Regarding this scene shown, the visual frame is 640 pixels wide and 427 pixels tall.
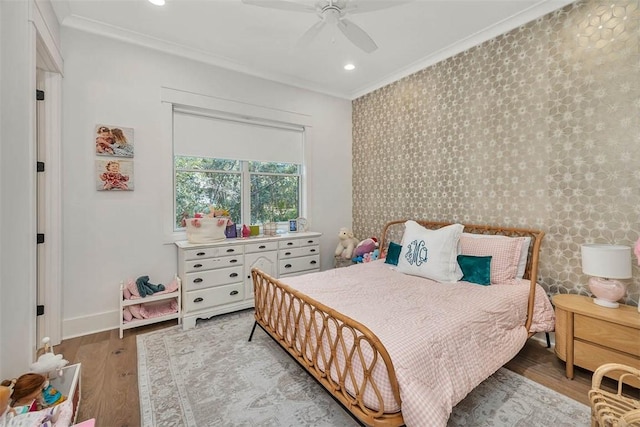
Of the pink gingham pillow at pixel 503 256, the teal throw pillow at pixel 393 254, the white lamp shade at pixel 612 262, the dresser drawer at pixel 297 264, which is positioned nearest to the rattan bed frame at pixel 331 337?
the pink gingham pillow at pixel 503 256

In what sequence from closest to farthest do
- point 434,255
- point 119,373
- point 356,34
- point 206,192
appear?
point 119,373 → point 356,34 → point 434,255 → point 206,192

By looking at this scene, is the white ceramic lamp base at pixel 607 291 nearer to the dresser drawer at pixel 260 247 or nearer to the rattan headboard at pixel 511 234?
the rattan headboard at pixel 511 234

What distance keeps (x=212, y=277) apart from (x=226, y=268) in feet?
0.55

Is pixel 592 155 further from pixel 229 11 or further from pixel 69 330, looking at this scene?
pixel 69 330

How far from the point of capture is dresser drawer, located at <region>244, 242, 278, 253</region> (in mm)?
3297

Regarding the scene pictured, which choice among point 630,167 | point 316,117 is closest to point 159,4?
point 316,117

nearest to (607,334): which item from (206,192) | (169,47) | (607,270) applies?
(607,270)

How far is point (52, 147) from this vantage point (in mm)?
A: 2535

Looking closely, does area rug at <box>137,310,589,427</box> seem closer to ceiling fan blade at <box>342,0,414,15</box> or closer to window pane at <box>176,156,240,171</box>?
window pane at <box>176,156,240,171</box>

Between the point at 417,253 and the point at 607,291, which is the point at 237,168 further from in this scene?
the point at 607,291

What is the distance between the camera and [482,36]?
2.88 m

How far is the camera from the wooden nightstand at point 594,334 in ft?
6.01

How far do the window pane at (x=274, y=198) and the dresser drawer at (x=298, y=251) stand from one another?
60 centimetres

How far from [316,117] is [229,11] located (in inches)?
74.3
